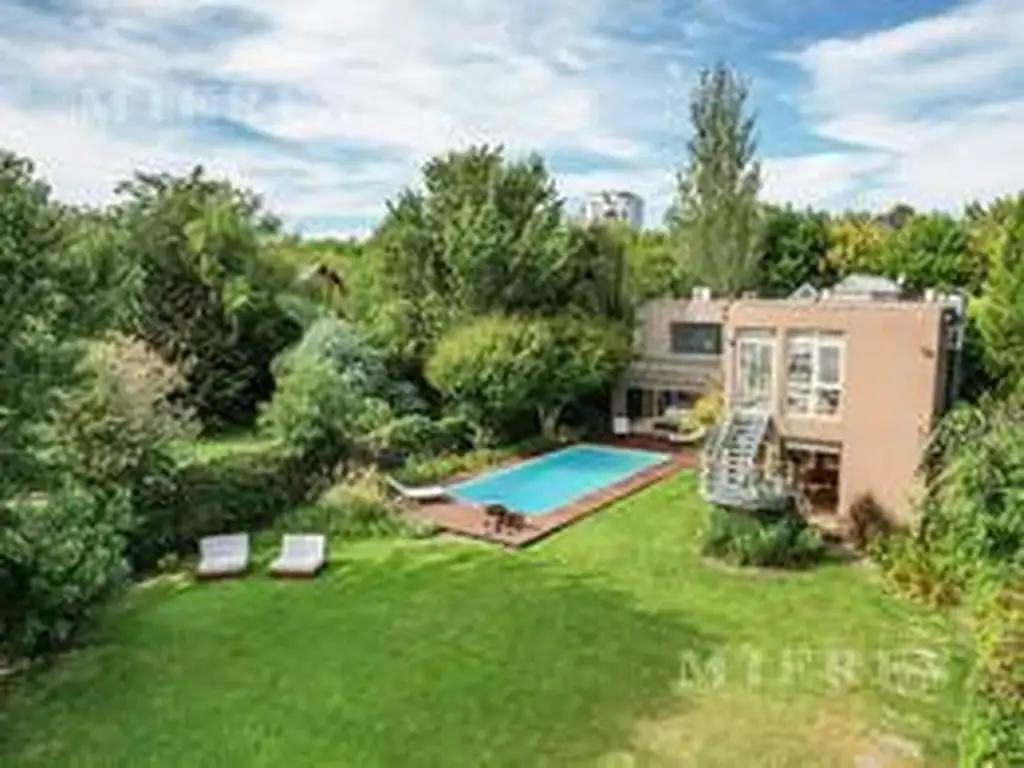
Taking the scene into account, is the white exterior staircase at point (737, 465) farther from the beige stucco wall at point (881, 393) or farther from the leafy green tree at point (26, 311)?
the leafy green tree at point (26, 311)

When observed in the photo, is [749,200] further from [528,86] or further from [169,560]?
[169,560]

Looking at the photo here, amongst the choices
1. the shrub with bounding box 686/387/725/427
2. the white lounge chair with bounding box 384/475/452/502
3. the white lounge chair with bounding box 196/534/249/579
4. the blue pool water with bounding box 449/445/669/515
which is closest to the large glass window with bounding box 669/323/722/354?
the shrub with bounding box 686/387/725/427

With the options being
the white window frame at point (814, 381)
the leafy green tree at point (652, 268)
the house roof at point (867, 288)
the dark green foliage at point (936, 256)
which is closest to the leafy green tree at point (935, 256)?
the dark green foliage at point (936, 256)

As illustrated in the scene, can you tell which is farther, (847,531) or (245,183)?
(245,183)

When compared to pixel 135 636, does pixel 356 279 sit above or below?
above

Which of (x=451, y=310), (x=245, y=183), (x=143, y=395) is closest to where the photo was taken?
(x=143, y=395)

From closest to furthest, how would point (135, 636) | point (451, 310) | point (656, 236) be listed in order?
point (135, 636)
point (451, 310)
point (656, 236)

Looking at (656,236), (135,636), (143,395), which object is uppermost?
(656,236)

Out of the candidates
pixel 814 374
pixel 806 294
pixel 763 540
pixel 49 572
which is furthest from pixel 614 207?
pixel 49 572

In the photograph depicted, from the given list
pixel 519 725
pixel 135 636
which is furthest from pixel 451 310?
pixel 519 725
